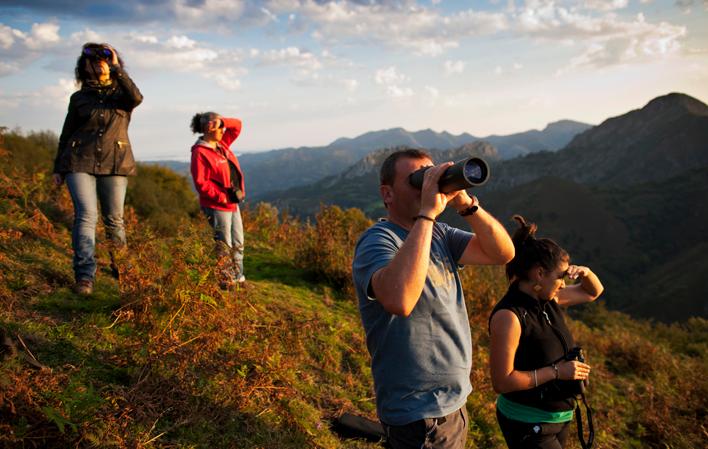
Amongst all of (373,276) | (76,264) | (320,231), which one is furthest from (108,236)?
(373,276)

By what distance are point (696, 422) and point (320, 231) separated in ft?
17.3

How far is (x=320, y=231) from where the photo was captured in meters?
6.31

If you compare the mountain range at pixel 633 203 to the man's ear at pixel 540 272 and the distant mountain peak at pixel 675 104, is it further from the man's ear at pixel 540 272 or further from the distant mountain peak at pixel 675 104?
the man's ear at pixel 540 272

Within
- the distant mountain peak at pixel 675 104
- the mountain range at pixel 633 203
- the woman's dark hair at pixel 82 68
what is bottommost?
the mountain range at pixel 633 203

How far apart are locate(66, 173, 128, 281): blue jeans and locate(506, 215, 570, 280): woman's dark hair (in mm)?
3465

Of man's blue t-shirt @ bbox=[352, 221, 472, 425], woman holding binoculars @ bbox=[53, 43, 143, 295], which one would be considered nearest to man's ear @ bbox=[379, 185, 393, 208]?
man's blue t-shirt @ bbox=[352, 221, 472, 425]

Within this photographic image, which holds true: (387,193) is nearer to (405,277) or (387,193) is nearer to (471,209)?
(471,209)

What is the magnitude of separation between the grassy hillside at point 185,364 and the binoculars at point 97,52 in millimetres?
1708

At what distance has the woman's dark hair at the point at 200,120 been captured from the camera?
186 inches

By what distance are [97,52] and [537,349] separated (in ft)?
14.6

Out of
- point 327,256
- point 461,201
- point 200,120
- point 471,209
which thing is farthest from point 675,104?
point 461,201

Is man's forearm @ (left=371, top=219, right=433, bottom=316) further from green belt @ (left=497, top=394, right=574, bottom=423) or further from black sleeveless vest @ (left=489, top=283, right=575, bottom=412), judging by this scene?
green belt @ (left=497, top=394, right=574, bottom=423)

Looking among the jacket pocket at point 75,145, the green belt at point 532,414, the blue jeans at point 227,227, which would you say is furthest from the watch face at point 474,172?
the jacket pocket at point 75,145

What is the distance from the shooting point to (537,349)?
8.46 feet
